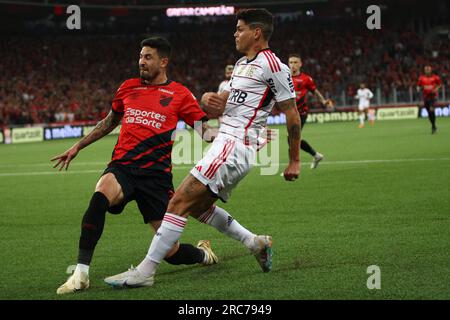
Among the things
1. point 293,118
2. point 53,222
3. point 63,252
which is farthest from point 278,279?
point 53,222

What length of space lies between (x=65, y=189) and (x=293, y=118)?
30.9 ft

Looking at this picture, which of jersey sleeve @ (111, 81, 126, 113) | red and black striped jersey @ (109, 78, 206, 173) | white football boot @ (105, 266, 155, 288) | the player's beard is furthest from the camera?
jersey sleeve @ (111, 81, 126, 113)

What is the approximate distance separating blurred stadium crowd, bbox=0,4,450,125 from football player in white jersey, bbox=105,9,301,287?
127ft

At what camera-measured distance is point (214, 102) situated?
248 inches

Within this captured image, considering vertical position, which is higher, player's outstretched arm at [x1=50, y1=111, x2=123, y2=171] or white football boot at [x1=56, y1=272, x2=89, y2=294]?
player's outstretched arm at [x1=50, y1=111, x2=123, y2=171]

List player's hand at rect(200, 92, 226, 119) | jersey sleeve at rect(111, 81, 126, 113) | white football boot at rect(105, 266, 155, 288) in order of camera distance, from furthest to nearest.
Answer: jersey sleeve at rect(111, 81, 126, 113), white football boot at rect(105, 266, 155, 288), player's hand at rect(200, 92, 226, 119)

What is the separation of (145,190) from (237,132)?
1.03 meters

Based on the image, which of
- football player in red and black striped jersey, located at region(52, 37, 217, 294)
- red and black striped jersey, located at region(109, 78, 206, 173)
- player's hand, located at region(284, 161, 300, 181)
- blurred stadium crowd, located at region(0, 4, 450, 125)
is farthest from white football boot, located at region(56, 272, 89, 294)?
blurred stadium crowd, located at region(0, 4, 450, 125)

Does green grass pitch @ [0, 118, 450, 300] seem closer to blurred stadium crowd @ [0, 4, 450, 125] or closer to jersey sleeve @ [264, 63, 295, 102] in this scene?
jersey sleeve @ [264, 63, 295, 102]

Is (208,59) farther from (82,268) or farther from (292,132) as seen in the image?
(82,268)

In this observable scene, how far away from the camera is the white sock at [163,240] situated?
6.43 metres

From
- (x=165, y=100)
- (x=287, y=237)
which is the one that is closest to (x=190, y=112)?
(x=165, y=100)

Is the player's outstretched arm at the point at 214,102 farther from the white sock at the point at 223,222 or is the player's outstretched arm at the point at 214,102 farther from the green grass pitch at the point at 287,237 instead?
the green grass pitch at the point at 287,237

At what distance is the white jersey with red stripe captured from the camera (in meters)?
6.46
